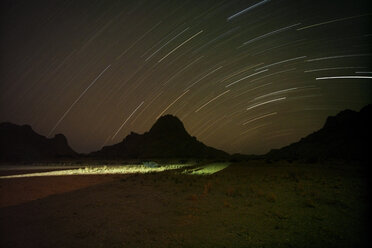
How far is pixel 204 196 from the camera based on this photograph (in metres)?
14.4

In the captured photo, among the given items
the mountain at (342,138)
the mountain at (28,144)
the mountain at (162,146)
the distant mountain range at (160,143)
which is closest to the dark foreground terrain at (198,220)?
the mountain at (342,138)

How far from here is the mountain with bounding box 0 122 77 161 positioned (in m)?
145

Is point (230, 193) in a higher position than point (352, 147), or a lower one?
lower

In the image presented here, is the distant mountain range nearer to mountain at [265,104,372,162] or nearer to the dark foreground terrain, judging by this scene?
mountain at [265,104,372,162]

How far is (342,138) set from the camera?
67938 mm

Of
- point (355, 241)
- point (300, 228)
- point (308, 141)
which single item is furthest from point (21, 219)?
point (308, 141)

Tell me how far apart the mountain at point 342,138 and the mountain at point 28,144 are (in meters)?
120

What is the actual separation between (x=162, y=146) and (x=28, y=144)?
81.1 meters

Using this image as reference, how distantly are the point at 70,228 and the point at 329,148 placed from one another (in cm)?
6898

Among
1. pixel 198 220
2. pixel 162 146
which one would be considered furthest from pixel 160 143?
pixel 198 220

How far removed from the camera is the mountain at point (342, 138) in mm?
56706

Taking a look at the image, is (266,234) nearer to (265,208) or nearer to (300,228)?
(300,228)

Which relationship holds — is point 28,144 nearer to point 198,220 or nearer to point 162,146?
point 162,146

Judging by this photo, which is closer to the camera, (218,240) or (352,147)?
(218,240)
